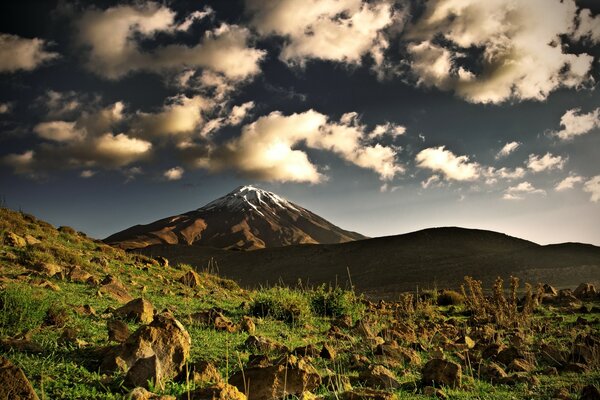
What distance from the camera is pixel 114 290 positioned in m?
9.19

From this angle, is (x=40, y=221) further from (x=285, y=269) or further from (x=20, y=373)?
(x=285, y=269)

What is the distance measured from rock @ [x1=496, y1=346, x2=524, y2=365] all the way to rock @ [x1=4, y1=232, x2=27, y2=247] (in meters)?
13.7

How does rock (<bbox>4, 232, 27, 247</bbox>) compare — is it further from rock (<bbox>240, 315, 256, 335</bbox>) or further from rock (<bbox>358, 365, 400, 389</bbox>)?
rock (<bbox>358, 365, 400, 389</bbox>)

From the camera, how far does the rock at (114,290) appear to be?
28.7 feet

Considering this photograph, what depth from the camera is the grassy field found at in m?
3.83

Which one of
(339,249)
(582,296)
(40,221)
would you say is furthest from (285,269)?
(582,296)

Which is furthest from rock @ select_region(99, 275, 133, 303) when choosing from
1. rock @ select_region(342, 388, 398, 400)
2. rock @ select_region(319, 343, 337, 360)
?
rock @ select_region(342, 388, 398, 400)

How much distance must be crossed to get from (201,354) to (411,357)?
2697 millimetres

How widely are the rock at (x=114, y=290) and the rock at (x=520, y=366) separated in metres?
7.14

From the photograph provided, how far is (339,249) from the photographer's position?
160ft

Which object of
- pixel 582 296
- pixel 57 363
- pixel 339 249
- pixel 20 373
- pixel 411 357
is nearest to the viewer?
pixel 20 373

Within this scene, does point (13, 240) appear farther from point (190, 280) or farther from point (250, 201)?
point (250, 201)

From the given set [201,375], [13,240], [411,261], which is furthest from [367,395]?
[411,261]

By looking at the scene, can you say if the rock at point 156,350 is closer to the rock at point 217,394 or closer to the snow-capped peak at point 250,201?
the rock at point 217,394
